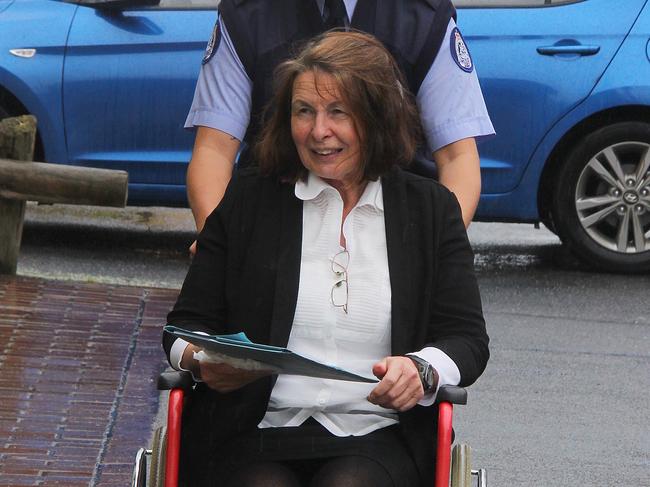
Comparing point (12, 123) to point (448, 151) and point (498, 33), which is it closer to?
point (498, 33)

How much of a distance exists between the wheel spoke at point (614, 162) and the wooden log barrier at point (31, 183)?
2.56 m

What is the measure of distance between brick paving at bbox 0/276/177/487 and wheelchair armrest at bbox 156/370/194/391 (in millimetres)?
1728

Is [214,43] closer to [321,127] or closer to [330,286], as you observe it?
[321,127]

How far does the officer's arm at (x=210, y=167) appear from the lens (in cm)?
405

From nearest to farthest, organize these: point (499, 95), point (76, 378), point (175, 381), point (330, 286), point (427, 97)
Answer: point (175, 381)
point (330, 286)
point (427, 97)
point (76, 378)
point (499, 95)

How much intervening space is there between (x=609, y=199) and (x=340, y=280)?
5.45 metres

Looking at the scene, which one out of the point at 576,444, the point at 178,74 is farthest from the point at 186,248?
the point at 576,444

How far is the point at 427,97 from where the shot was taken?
4035 millimetres

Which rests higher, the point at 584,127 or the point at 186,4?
the point at 186,4

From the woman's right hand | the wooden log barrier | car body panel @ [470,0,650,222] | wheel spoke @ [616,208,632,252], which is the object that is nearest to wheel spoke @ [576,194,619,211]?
wheel spoke @ [616,208,632,252]

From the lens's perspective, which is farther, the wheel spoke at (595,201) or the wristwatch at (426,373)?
the wheel spoke at (595,201)

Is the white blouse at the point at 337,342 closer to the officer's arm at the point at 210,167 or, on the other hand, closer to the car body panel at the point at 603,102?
the officer's arm at the point at 210,167

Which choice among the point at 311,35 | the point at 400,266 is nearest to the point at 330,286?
the point at 400,266

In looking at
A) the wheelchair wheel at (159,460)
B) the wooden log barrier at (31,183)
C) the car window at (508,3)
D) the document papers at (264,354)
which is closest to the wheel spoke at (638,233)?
the car window at (508,3)
